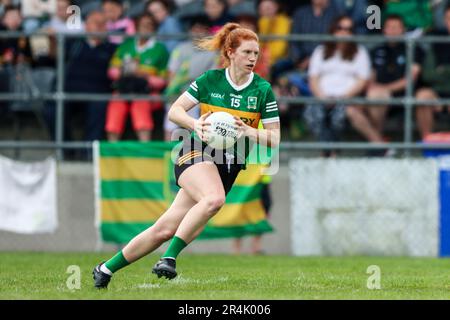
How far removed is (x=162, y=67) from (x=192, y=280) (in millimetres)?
6958

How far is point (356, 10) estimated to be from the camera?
17.4 meters

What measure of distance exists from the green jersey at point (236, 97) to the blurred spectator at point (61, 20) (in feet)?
27.5

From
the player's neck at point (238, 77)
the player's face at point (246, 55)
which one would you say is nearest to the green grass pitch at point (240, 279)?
the player's neck at point (238, 77)

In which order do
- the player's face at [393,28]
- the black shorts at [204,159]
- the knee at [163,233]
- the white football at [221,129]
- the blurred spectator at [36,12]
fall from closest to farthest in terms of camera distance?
the white football at [221,129] < the knee at [163,233] < the black shorts at [204,159] < the player's face at [393,28] < the blurred spectator at [36,12]

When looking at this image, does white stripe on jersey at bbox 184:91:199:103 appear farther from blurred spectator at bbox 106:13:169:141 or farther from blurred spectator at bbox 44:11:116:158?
blurred spectator at bbox 44:11:116:158

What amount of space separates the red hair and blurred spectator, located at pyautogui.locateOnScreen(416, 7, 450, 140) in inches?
304

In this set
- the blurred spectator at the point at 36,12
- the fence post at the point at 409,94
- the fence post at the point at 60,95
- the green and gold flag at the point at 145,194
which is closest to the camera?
the green and gold flag at the point at 145,194

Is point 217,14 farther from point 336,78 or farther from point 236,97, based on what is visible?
point 236,97

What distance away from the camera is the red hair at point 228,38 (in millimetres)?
9133

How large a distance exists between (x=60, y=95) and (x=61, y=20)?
189cm

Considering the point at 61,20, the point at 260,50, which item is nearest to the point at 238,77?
the point at 260,50

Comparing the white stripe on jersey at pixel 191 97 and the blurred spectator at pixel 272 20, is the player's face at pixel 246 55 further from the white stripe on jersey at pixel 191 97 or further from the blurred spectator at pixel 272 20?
the blurred spectator at pixel 272 20

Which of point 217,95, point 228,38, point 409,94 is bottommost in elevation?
point 409,94
